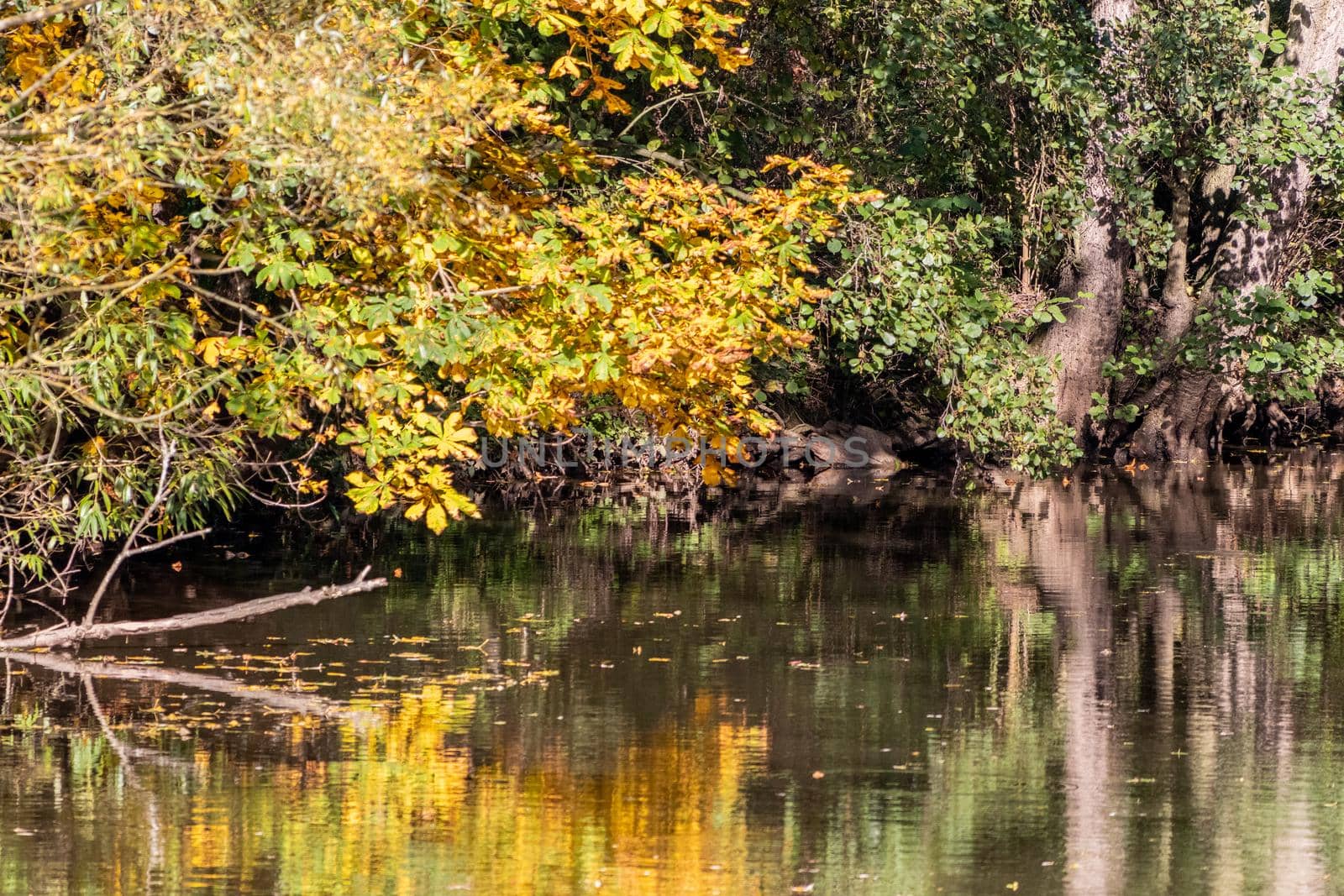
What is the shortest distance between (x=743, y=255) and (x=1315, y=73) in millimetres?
11529

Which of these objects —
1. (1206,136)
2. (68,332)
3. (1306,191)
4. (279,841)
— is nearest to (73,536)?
(68,332)

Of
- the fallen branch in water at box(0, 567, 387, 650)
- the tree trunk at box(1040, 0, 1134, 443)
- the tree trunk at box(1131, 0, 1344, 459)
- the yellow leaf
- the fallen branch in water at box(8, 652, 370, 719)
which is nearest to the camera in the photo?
the fallen branch in water at box(8, 652, 370, 719)

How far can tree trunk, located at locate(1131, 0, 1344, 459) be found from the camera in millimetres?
24625

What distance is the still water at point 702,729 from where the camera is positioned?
7645mm

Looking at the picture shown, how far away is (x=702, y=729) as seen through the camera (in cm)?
998

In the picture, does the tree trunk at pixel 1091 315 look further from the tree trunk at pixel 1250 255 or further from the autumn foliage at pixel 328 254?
the autumn foliage at pixel 328 254

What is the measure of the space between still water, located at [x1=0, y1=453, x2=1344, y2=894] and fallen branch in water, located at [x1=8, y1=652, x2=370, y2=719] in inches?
1.2

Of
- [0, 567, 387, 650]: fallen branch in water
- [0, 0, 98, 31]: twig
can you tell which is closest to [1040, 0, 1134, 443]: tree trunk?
[0, 567, 387, 650]: fallen branch in water

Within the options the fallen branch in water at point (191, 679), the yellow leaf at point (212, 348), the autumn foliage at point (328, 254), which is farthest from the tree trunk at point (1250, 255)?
the fallen branch in water at point (191, 679)

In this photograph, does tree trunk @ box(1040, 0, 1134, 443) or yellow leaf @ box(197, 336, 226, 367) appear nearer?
yellow leaf @ box(197, 336, 226, 367)

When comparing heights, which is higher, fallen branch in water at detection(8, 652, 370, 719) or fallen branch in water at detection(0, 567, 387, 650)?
fallen branch in water at detection(0, 567, 387, 650)

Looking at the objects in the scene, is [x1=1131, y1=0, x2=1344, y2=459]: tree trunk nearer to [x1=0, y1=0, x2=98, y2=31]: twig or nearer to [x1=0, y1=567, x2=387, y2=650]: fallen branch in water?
[x1=0, y1=567, x2=387, y2=650]: fallen branch in water

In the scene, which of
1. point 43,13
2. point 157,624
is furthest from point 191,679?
point 43,13

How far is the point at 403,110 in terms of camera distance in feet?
34.6
